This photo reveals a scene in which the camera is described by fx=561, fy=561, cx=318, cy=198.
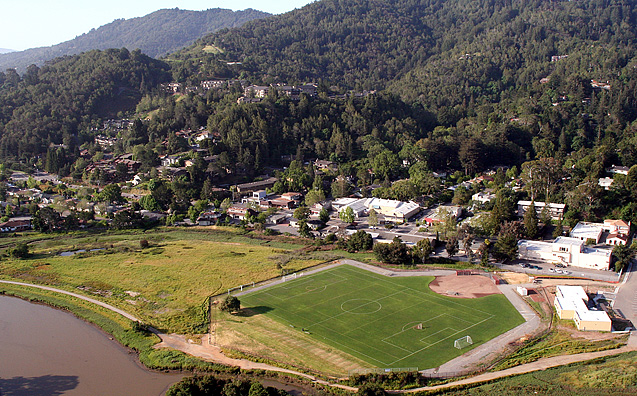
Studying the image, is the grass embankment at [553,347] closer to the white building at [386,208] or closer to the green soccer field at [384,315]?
the green soccer field at [384,315]

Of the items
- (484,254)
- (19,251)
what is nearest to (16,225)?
(19,251)

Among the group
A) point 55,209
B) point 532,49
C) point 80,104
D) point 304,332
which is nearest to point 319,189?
point 55,209

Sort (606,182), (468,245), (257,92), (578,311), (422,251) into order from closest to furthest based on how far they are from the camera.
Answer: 1. (578,311)
2. (422,251)
3. (468,245)
4. (606,182)
5. (257,92)

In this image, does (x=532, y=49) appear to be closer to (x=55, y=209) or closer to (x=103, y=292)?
(x=55, y=209)

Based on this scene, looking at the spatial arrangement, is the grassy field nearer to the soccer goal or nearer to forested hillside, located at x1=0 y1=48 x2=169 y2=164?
the soccer goal

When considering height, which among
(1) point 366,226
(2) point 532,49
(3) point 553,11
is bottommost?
(1) point 366,226

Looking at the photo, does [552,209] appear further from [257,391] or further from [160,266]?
[257,391]
